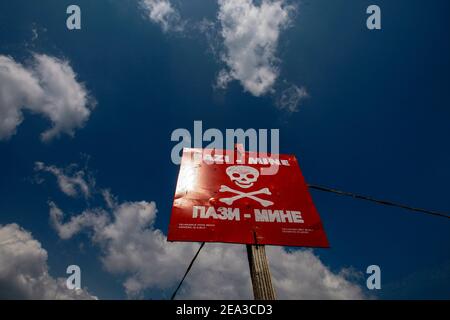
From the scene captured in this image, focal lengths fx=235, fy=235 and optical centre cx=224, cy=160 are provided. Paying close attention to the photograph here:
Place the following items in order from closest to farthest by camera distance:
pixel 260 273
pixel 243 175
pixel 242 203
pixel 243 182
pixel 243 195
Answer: pixel 260 273
pixel 242 203
pixel 243 195
pixel 243 182
pixel 243 175

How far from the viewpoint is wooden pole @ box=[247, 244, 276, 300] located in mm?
3129

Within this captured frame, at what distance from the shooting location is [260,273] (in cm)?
332

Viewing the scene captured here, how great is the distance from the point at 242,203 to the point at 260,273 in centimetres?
158

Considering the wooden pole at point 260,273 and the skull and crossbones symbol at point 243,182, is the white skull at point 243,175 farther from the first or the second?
the wooden pole at point 260,273

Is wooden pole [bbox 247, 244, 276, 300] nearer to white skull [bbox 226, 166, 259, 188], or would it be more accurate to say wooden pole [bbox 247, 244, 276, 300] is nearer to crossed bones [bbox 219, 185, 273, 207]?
crossed bones [bbox 219, 185, 273, 207]

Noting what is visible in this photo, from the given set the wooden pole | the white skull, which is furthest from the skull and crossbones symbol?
the wooden pole

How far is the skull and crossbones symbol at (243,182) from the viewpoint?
15.8 ft

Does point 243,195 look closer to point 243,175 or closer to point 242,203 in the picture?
point 242,203

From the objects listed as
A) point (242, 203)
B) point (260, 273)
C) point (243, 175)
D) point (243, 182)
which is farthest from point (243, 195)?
point (260, 273)

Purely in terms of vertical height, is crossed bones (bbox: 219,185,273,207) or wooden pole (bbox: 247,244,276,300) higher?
crossed bones (bbox: 219,185,273,207)

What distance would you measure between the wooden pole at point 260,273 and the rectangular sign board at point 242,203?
0.54 feet
